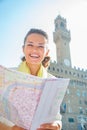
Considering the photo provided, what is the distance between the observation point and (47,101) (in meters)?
1.84

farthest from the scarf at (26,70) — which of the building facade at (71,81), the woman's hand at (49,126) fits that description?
the building facade at (71,81)

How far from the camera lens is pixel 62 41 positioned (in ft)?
137

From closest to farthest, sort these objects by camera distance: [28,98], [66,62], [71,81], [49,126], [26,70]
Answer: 1. [28,98]
2. [49,126]
3. [26,70]
4. [71,81]
5. [66,62]

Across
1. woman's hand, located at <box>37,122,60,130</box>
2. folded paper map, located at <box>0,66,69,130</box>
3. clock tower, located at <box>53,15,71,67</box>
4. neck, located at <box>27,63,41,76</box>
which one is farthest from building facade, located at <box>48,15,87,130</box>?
folded paper map, located at <box>0,66,69,130</box>

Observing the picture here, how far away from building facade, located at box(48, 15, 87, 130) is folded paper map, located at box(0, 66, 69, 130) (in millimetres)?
32795

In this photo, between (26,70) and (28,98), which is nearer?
(28,98)

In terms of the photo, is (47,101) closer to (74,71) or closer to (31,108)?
(31,108)

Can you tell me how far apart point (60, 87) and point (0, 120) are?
505 mm

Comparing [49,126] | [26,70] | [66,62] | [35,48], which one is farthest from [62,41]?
[49,126]

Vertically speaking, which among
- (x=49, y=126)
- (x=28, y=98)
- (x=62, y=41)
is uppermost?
(x=28, y=98)

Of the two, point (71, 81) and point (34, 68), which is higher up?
point (34, 68)

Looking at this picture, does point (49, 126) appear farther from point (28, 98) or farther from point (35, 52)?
point (35, 52)

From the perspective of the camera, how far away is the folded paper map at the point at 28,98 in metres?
1.77

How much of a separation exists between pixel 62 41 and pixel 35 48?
130 feet
